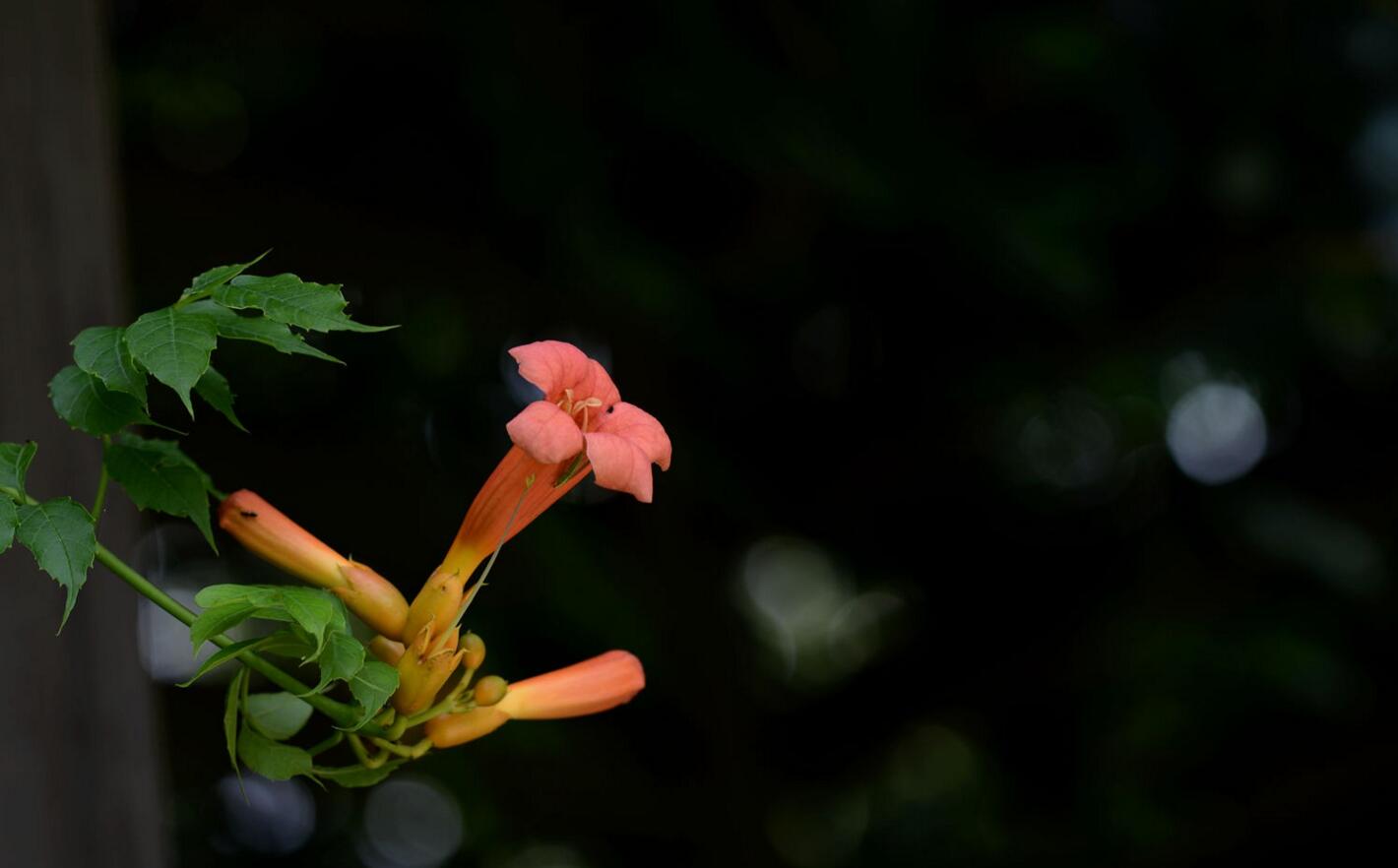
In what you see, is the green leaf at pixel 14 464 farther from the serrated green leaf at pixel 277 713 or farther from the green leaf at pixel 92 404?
the serrated green leaf at pixel 277 713

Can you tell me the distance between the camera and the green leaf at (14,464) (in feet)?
2.49

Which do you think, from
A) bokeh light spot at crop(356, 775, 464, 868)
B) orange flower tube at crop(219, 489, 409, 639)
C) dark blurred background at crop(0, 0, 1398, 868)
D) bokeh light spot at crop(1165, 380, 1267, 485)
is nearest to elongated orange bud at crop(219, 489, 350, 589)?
orange flower tube at crop(219, 489, 409, 639)

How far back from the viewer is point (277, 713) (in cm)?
83

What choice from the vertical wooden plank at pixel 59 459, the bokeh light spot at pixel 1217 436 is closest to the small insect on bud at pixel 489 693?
the vertical wooden plank at pixel 59 459

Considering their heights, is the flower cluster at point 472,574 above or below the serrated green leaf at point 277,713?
above

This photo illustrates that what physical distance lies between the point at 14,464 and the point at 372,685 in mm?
234

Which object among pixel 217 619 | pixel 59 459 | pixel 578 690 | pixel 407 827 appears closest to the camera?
pixel 217 619

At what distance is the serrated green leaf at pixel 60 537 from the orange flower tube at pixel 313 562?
136 mm

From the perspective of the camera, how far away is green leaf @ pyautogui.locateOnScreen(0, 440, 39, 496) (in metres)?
0.76

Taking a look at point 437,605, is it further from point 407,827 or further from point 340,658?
point 407,827

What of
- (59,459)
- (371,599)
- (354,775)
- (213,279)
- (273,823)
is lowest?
(354,775)

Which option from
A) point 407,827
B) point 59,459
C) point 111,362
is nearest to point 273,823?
point 407,827

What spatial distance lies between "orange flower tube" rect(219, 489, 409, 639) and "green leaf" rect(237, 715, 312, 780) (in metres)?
0.09

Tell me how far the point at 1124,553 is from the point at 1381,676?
0.65 metres
